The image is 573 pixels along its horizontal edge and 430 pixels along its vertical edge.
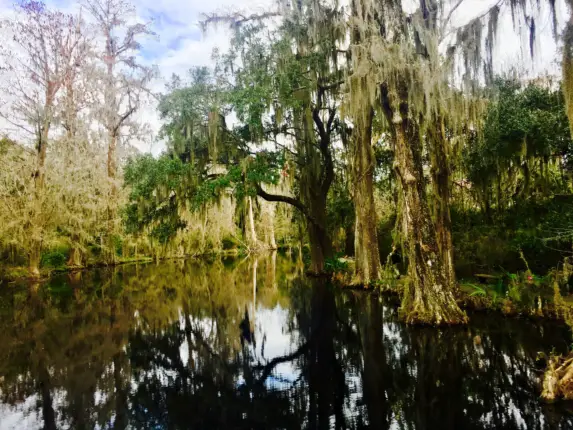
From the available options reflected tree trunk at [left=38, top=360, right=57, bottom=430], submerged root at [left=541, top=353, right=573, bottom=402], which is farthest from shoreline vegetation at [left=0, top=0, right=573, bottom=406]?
reflected tree trunk at [left=38, top=360, right=57, bottom=430]

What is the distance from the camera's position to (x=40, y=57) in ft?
63.9

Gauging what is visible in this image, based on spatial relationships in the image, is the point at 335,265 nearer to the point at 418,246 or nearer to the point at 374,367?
the point at 418,246

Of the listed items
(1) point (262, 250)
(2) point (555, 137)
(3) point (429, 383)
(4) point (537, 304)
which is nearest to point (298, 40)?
(2) point (555, 137)

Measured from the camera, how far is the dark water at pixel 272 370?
13.0 feet

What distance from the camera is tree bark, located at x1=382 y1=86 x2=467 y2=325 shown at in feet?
24.1

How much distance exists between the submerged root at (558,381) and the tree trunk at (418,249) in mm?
3062

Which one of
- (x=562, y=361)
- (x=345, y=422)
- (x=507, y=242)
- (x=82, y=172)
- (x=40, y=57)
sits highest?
(x=40, y=57)

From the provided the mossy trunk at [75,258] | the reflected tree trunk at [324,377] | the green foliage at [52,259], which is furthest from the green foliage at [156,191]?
the mossy trunk at [75,258]

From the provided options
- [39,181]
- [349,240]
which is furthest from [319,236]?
[39,181]

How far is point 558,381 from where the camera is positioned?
4.05 metres

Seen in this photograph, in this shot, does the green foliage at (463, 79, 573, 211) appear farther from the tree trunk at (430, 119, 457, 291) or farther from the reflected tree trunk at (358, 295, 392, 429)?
the reflected tree trunk at (358, 295, 392, 429)

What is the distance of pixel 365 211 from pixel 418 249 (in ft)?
15.2

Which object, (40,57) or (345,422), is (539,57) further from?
(40,57)

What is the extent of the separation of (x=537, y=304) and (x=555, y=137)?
4719 millimetres
